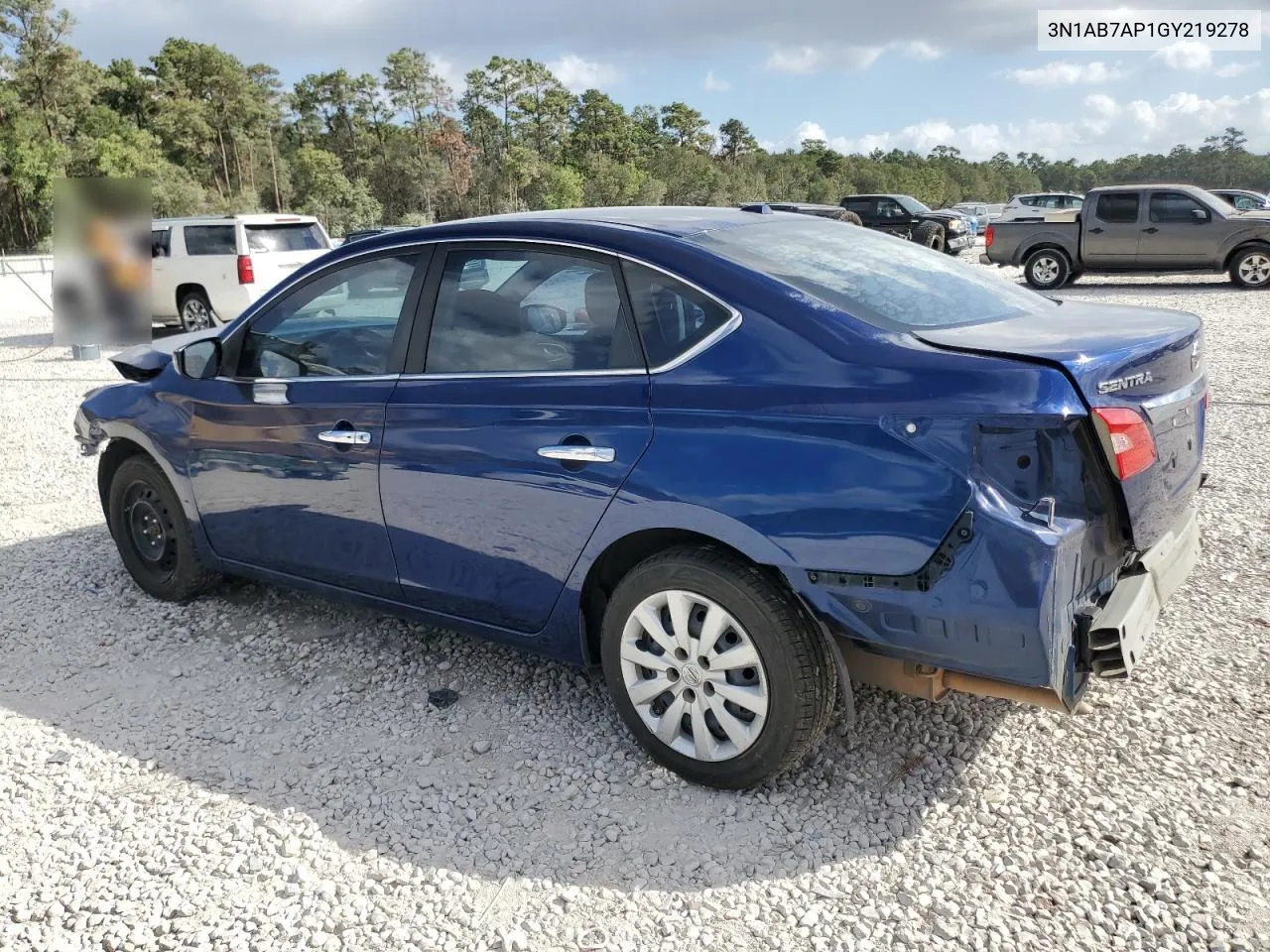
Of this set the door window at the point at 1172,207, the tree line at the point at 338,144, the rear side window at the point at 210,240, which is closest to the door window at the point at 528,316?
the rear side window at the point at 210,240

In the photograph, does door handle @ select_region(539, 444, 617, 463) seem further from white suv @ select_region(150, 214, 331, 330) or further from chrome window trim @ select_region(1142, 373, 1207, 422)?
white suv @ select_region(150, 214, 331, 330)

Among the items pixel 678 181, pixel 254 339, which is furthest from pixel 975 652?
pixel 678 181

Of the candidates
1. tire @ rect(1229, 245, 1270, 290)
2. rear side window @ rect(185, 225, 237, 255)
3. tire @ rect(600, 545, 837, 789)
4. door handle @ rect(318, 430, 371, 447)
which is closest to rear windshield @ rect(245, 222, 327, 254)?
rear side window @ rect(185, 225, 237, 255)

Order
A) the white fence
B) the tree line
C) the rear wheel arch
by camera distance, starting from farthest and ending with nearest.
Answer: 1. the tree line
2. the white fence
3. the rear wheel arch

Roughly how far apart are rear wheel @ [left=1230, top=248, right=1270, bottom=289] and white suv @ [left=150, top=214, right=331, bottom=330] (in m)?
14.3

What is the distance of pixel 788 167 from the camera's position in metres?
83.0

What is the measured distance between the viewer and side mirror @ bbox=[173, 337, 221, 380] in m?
4.27

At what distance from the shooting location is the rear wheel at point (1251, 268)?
1672cm

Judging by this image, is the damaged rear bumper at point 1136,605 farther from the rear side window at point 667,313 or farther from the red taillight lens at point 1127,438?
the rear side window at point 667,313

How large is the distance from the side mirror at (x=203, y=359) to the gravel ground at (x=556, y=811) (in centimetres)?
112

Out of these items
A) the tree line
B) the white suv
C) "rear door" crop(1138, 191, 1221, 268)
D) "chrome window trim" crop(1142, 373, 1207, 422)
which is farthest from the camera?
the tree line

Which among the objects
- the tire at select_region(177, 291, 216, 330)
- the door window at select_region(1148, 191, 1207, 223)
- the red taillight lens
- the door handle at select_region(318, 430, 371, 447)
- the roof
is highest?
the roof

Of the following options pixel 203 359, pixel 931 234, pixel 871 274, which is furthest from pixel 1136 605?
pixel 931 234

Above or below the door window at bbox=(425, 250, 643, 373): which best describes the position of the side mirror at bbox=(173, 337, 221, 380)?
below
